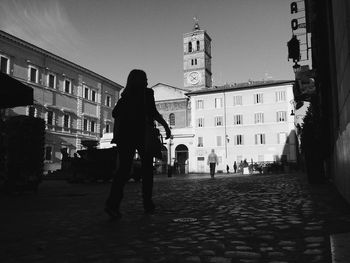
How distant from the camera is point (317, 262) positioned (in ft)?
7.14

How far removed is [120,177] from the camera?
4469mm

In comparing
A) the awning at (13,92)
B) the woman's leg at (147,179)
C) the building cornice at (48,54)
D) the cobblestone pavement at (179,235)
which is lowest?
the cobblestone pavement at (179,235)

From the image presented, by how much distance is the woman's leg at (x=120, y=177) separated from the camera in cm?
438

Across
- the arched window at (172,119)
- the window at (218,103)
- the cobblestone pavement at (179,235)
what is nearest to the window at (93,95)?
the arched window at (172,119)

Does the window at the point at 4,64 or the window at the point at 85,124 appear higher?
the window at the point at 4,64

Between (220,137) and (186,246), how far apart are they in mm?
47343

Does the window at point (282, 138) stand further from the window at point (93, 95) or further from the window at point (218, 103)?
the window at point (93, 95)

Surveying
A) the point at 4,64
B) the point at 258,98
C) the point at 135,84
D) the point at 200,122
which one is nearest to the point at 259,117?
the point at 258,98

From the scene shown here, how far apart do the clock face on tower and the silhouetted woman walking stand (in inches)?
2890

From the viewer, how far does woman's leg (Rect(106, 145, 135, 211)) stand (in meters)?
4.38

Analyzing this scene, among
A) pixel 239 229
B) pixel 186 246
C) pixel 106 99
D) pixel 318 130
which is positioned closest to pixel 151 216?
pixel 239 229

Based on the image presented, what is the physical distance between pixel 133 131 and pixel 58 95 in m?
37.5

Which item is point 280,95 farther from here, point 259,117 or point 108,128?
point 108,128

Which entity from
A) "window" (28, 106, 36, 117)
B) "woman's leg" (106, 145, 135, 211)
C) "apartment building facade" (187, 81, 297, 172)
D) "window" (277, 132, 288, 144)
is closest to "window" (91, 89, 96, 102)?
"window" (28, 106, 36, 117)
